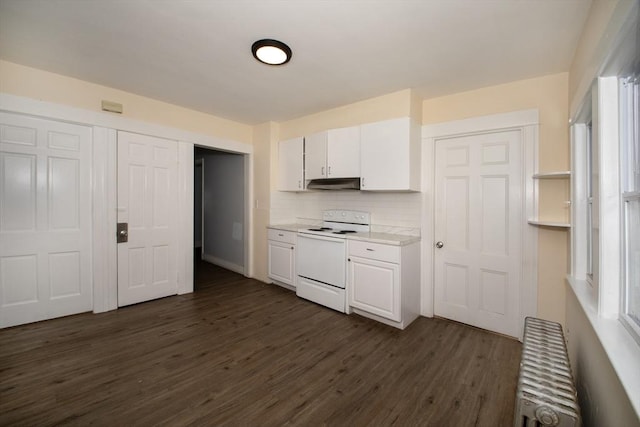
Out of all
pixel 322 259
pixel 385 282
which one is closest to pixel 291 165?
pixel 322 259

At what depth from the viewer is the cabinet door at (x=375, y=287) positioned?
2.84 m

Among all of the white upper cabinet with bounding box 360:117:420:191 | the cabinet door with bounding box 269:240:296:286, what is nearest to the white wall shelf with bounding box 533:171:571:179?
the white upper cabinet with bounding box 360:117:420:191

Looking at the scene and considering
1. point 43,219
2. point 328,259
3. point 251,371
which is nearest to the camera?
point 251,371

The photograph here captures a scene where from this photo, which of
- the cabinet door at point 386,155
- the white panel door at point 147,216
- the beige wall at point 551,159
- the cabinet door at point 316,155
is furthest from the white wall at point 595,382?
the white panel door at point 147,216

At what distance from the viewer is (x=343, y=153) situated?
11.5 ft

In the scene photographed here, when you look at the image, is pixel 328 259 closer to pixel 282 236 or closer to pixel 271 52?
pixel 282 236

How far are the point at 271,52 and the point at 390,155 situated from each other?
5.35 ft

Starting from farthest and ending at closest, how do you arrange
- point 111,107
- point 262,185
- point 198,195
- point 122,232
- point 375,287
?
point 198,195, point 262,185, point 122,232, point 111,107, point 375,287

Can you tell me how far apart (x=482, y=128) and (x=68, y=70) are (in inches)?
169

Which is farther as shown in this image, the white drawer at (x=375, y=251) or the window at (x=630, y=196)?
the white drawer at (x=375, y=251)

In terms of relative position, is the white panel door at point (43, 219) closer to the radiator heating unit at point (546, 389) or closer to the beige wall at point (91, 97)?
the beige wall at point (91, 97)

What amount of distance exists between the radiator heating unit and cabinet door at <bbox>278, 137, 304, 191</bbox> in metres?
3.19

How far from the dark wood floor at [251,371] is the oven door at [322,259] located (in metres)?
0.49

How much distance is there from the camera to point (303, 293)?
146 inches
